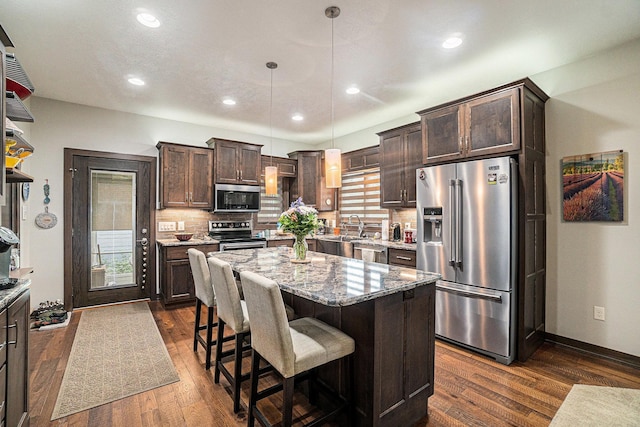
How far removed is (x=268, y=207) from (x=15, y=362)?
4.56 meters

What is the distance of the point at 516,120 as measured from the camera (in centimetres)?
288

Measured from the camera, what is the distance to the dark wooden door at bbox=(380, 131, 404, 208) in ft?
14.6

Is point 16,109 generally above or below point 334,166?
above

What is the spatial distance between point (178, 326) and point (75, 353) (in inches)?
39.1

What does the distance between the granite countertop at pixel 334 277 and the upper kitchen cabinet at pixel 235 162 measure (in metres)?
2.48

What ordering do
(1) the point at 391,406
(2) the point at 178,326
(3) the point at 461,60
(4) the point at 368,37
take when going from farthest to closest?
(2) the point at 178,326 < (3) the point at 461,60 < (4) the point at 368,37 < (1) the point at 391,406

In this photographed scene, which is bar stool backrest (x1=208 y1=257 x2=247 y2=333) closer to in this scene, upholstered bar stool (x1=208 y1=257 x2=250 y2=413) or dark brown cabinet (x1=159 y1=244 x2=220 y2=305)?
upholstered bar stool (x1=208 y1=257 x2=250 y2=413)

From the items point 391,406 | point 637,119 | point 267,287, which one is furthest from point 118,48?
point 637,119

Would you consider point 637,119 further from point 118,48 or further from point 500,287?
point 118,48


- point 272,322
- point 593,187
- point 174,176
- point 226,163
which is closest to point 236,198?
point 226,163

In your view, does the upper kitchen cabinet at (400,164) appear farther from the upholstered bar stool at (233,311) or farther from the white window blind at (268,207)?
the upholstered bar stool at (233,311)

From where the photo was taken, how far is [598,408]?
7.14 feet

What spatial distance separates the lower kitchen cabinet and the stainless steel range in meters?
2.19

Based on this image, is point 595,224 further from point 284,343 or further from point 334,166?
point 284,343
